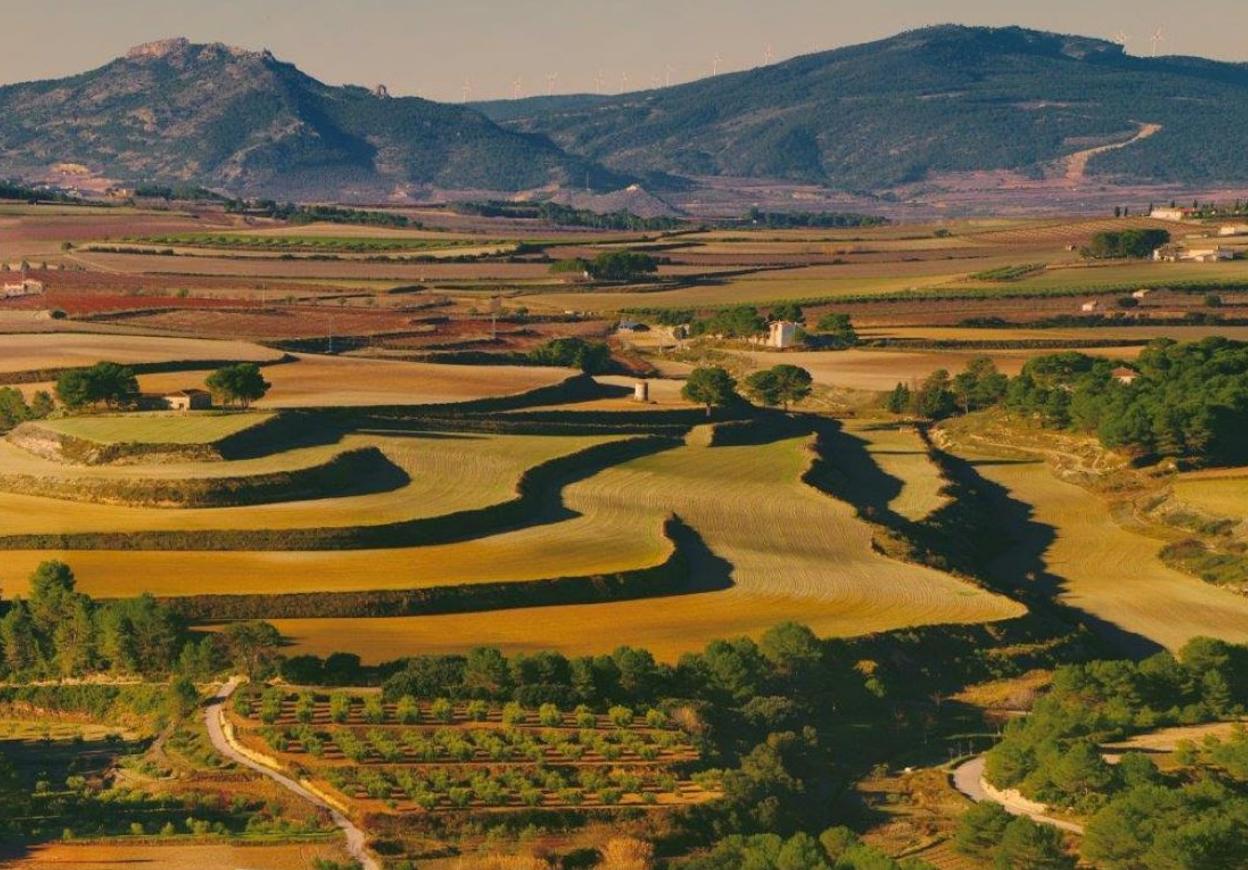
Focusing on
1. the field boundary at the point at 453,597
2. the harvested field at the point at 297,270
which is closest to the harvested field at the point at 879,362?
the harvested field at the point at 297,270

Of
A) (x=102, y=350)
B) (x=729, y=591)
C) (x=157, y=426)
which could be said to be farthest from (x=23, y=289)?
(x=729, y=591)

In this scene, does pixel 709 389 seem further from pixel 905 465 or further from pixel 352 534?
pixel 352 534

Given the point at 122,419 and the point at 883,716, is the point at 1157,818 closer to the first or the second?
the point at 883,716

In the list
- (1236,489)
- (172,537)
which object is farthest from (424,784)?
(1236,489)

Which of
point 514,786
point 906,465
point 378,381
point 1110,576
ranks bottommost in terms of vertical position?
point 1110,576

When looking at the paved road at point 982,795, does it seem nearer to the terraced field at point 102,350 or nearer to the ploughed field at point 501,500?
the ploughed field at point 501,500
